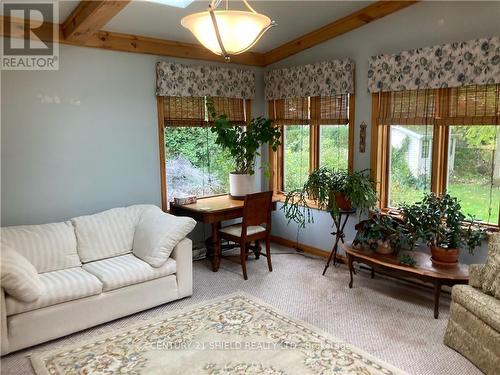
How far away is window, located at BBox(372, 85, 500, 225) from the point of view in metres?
3.50

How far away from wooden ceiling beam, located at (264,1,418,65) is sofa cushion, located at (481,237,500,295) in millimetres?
2365

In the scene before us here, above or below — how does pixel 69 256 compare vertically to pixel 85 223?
below

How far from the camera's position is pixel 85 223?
374 cm

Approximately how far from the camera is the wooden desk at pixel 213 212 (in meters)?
4.31

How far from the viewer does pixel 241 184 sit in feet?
16.1

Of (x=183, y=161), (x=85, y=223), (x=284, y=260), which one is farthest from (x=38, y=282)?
(x=284, y=260)

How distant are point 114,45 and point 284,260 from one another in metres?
2.99

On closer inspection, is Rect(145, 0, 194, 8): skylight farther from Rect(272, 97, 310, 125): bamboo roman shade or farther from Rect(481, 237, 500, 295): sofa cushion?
Rect(481, 237, 500, 295): sofa cushion

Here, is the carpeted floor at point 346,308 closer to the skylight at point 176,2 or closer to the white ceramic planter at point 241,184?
the white ceramic planter at point 241,184

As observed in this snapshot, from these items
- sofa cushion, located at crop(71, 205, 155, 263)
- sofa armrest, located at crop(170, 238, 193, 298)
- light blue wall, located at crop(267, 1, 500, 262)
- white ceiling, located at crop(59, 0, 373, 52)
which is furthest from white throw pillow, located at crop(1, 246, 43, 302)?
light blue wall, located at crop(267, 1, 500, 262)

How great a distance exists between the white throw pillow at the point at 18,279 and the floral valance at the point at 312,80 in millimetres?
3404

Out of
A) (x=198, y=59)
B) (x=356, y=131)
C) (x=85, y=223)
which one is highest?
(x=198, y=59)

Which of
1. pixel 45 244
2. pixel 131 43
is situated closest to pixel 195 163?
pixel 131 43

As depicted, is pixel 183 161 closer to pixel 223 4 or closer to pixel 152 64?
pixel 152 64
